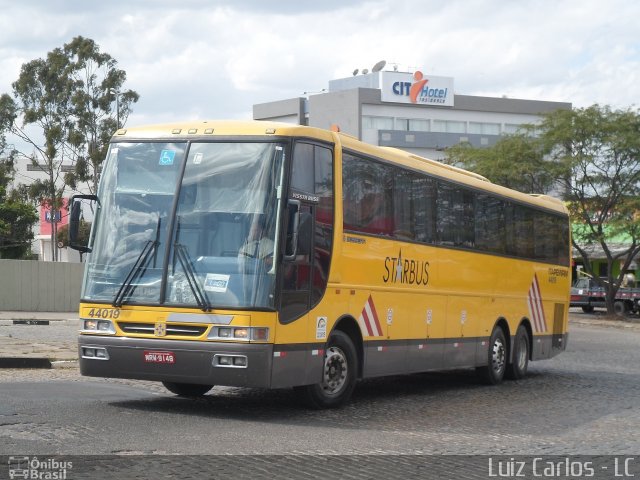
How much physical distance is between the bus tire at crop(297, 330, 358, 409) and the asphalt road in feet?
0.57

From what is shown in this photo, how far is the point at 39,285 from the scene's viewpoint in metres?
38.9

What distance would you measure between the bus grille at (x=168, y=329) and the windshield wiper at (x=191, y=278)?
251 mm

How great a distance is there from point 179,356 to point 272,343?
39.7 inches

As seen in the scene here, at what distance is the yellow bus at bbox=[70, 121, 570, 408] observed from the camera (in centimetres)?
1137

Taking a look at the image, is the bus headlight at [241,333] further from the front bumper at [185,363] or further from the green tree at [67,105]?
the green tree at [67,105]

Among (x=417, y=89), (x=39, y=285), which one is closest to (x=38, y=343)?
(x=39, y=285)

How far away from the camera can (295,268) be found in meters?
11.8

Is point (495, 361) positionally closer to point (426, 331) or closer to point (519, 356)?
point (519, 356)

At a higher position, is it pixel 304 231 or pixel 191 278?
pixel 304 231

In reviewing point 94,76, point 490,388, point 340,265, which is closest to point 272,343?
point 340,265

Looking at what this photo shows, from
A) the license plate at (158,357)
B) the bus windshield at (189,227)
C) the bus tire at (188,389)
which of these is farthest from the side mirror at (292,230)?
the bus tire at (188,389)

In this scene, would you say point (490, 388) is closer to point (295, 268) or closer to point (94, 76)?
point (295, 268)

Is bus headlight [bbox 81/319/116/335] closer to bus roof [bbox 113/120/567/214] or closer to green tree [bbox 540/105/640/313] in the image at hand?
bus roof [bbox 113/120/567/214]

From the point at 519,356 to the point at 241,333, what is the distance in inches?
370
